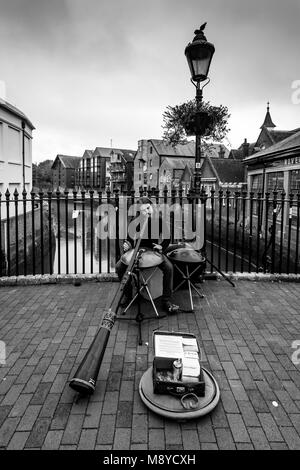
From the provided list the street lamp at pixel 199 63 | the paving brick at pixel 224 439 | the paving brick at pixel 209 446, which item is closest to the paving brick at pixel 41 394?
the paving brick at pixel 209 446

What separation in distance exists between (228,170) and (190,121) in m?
30.4

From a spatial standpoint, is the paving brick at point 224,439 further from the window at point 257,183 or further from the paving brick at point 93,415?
the window at point 257,183

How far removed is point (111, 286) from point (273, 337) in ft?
9.52

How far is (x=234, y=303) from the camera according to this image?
4957 mm

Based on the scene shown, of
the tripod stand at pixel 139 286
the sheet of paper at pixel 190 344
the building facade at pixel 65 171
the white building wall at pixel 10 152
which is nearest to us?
the sheet of paper at pixel 190 344

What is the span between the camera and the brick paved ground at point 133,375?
2.34 m

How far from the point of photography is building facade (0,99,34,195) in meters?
15.0

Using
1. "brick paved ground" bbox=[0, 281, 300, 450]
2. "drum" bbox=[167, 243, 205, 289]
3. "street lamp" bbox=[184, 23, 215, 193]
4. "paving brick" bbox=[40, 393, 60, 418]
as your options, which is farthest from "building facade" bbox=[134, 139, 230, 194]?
"paving brick" bbox=[40, 393, 60, 418]

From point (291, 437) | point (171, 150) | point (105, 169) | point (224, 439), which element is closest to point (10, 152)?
point (224, 439)

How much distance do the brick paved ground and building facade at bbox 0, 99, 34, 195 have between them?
10.3 metres

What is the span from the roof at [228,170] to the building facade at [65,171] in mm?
69854

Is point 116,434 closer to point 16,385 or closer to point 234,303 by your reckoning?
point 16,385
